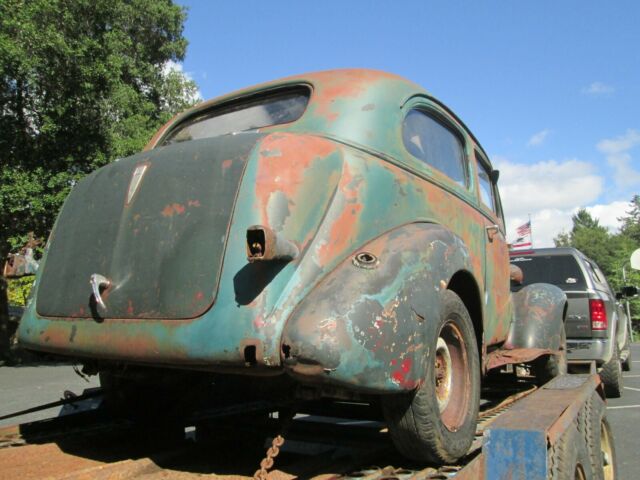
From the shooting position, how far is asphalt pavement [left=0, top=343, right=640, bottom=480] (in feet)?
15.9

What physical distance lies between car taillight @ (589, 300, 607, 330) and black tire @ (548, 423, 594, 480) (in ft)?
14.7

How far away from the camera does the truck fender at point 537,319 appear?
414 cm

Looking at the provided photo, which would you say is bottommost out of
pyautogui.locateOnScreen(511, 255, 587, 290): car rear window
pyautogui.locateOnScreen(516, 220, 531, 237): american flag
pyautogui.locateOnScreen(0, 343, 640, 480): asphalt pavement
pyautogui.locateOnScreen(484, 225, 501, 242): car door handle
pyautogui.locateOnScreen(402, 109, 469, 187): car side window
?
pyautogui.locateOnScreen(0, 343, 640, 480): asphalt pavement

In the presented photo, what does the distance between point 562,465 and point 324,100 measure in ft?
6.17

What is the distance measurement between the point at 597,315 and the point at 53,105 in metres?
12.2

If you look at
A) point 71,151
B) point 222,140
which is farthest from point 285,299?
point 71,151

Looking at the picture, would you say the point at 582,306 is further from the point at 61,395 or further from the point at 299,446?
the point at 61,395

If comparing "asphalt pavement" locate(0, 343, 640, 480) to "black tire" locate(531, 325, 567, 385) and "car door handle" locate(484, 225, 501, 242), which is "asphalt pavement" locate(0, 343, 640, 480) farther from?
Result: "car door handle" locate(484, 225, 501, 242)

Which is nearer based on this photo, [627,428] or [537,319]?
[537,319]

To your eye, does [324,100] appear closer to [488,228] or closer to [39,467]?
[488,228]

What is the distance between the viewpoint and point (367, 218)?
2295mm

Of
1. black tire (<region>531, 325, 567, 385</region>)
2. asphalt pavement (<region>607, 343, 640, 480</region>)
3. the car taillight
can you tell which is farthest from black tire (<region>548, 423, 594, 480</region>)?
the car taillight

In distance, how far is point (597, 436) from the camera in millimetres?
2867

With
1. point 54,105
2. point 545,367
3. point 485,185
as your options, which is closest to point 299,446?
point 545,367
